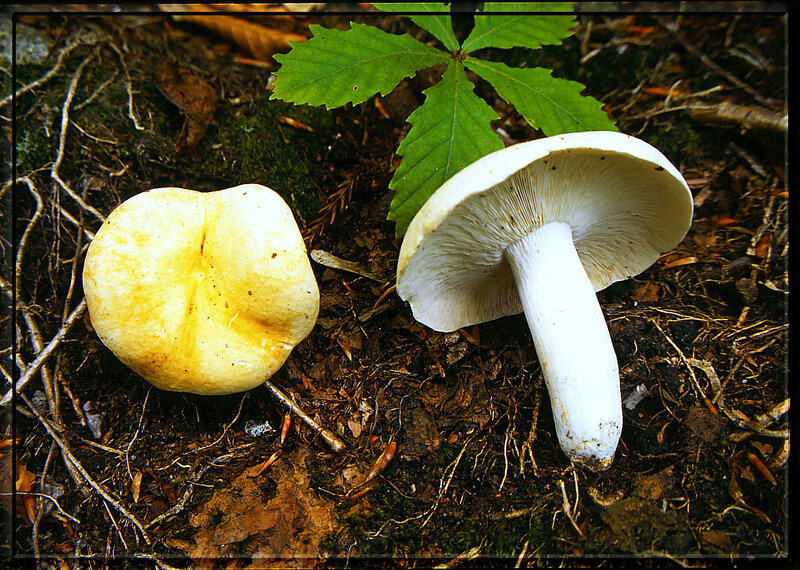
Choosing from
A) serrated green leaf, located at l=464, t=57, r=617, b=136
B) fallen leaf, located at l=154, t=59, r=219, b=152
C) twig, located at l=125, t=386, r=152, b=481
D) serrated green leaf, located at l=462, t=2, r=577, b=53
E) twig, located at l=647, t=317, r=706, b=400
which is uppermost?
serrated green leaf, located at l=462, t=2, r=577, b=53

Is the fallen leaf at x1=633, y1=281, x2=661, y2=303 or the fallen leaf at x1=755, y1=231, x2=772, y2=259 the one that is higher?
the fallen leaf at x1=755, y1=231, x2=772, y2=259

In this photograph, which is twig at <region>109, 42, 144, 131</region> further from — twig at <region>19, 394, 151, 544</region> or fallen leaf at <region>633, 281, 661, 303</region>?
fallen leaf at <region>633, 281, 661, 303</region>

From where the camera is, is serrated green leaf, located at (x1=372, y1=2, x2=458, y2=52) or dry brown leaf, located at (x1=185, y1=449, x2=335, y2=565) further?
serrated green leaf, located at (x1=372, y1=2, x2=458, y2=52)

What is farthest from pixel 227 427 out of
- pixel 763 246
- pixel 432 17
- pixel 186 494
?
pixel 763 246

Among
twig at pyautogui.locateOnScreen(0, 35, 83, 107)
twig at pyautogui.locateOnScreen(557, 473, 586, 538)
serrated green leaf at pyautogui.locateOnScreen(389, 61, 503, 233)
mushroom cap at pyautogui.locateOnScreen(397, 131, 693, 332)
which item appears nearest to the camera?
mushroom cap at pyautogui.locateOnScreen(397, 131, 693, 332)

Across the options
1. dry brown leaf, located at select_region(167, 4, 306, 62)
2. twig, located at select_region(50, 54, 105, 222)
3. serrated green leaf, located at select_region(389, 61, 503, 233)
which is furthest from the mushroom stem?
twig, located at select_region(50, 54, 105, 222)

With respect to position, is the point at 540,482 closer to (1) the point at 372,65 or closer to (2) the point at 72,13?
(1) the point at 372,65
